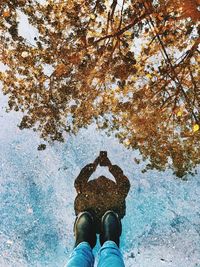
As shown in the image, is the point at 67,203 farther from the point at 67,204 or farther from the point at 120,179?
the point at 120,179

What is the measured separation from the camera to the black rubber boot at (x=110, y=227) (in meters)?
4.17

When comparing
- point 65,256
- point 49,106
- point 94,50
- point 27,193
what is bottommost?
point 65,256

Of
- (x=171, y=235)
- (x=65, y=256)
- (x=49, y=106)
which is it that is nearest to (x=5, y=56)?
(x=49, y=106)

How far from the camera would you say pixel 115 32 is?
15.7 ft

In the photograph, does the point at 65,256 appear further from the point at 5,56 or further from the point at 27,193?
the point at 5,56

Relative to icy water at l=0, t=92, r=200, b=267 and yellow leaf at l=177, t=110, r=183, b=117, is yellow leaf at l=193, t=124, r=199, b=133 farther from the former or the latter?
icy water at l=0, t=92, r=200, b=267

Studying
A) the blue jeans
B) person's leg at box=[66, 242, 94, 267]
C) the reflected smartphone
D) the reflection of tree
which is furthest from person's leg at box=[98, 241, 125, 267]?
the reflection of tree

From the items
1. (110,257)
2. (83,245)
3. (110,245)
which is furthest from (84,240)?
(110,257)

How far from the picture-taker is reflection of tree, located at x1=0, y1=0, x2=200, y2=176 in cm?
478

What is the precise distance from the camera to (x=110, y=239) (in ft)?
13.5

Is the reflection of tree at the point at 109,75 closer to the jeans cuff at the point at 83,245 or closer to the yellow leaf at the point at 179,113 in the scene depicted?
the yellow leaf at the point at 179,113

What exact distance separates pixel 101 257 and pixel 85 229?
859 mm

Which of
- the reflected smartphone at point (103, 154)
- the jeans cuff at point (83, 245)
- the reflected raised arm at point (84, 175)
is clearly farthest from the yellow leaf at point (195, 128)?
the jeans cuff at point (83, 245)

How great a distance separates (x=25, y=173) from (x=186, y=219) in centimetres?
237
